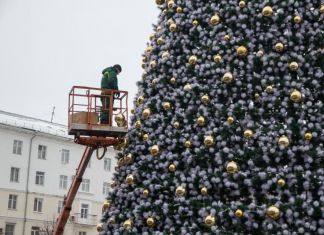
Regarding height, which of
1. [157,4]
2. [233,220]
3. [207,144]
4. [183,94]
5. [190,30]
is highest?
[157,4]

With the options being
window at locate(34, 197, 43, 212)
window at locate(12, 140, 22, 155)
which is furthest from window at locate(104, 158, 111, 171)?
window at locate(12, 140, 22, 155)

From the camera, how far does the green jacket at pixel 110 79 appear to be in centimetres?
1040

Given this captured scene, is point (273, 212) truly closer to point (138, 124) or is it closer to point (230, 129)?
point (230, 129)

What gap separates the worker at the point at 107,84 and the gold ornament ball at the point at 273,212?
4004 millimetres

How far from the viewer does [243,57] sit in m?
8.13

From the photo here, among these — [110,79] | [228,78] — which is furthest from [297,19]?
[110,79]

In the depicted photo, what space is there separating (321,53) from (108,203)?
4064 mm

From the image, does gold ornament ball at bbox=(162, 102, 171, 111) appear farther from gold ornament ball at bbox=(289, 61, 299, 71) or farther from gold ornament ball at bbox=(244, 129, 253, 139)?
gold ornament ball at bbox=(289, 61, 299, 71)

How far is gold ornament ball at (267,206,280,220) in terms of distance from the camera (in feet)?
23.4

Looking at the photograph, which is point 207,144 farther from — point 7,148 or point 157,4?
point 7,148

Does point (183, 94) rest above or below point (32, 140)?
below

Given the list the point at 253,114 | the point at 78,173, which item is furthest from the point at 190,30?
the point at 78,173

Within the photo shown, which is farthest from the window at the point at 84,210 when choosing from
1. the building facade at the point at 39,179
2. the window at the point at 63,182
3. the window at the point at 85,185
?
the window at the point at 63,182

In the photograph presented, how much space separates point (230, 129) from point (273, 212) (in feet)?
4.40
